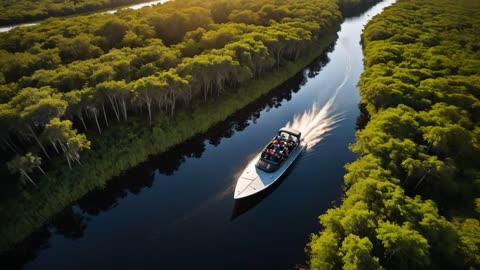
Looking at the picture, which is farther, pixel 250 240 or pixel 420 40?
pixel 420 40

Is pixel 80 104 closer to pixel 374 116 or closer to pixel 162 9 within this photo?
pixel 374 116

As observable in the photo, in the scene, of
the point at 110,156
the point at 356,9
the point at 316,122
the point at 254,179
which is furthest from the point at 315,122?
the point at 356,9

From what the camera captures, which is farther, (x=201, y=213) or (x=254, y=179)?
(x=254, y=179)

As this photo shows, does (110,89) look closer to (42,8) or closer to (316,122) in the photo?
(316,122)

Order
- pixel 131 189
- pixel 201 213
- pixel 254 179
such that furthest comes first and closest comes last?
pixel 131 189 → pixel 254 179 → pixel 201 213

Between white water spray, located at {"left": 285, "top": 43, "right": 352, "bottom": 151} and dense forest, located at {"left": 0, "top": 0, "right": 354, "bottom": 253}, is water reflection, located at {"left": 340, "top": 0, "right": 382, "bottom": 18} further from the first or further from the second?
white water spray, located at {"left": 285, "top": 43, "right": 352, "bottom": 151}

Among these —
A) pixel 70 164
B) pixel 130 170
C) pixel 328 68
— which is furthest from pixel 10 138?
pixel 328 68

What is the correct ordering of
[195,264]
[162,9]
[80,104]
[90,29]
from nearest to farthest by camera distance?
[195,264], [80,104], [90,29], [162,9]

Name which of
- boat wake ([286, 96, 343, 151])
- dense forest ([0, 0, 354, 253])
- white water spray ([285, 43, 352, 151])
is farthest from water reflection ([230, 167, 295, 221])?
dense forest ([0, 0, 354, 253])
